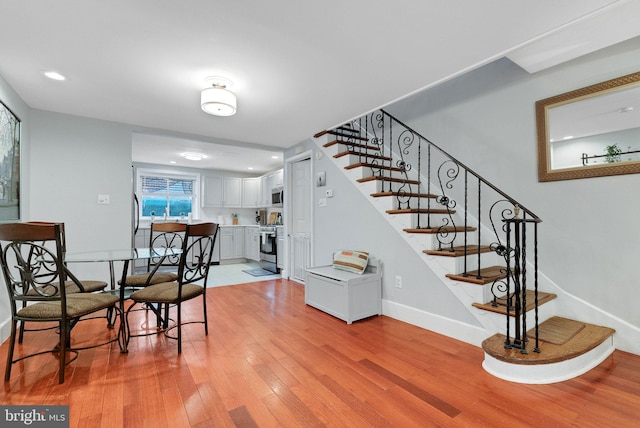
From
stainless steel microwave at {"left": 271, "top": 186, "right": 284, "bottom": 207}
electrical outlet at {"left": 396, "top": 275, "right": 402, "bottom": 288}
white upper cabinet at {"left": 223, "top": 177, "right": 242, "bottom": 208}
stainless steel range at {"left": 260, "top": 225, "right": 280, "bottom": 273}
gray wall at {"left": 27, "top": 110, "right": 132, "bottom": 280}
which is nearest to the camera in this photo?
electrical outlet at {"left": 396, "top": 275, "right": 402, "bottom": 288}

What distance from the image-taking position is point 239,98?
300 cm

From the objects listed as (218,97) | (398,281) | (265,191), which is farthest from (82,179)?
(398,281)

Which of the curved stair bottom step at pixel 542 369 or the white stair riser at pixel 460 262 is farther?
the white stair riser at pixel 460 262

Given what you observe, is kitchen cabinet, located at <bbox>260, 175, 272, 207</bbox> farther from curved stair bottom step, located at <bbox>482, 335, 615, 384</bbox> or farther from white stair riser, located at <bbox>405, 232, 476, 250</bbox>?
curved stair bottom step, located at <bbox>482, 335, 615, 384</bbox>

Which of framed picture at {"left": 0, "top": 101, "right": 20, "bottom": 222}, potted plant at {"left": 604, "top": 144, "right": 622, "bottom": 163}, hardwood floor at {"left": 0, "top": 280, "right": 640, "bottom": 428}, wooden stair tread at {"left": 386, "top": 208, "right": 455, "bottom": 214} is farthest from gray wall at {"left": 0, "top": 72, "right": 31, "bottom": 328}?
potted plant at {"left": 604, "top": 144, "right": 622, "bottom": 163}

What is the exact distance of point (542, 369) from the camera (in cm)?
182

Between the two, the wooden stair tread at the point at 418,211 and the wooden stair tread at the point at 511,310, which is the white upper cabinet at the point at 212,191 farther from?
the wooden stair tread at the point at 511,310

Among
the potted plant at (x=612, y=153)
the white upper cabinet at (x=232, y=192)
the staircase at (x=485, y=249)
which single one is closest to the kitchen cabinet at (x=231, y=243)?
the white upper cabinet at (x=232, y=192)

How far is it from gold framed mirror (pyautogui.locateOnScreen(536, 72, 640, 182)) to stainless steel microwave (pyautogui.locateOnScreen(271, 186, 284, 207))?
4.57m

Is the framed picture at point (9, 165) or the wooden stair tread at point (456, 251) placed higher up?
the framed picture at point (9, 165)

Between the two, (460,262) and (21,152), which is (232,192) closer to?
(21,152)

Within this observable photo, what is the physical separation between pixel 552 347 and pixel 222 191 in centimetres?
674

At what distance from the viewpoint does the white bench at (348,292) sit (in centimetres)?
294

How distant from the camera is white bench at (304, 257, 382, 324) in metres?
2.94
